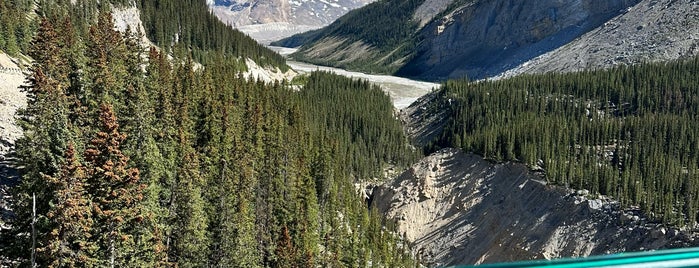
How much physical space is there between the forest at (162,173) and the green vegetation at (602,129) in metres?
22.2

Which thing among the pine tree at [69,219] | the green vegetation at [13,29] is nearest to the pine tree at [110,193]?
the pine tree at [69,219]

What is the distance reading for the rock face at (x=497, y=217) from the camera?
51.1 m

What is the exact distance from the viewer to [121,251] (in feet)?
72.6

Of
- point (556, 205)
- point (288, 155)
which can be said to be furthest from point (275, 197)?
point (556, 205)

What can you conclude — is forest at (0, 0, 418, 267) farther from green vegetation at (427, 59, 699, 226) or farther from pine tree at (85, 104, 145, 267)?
green vegetation at (427, 59, 699, 226)

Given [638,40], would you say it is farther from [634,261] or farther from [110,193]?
[634,261]

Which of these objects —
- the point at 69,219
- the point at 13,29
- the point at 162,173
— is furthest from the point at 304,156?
the point at 69,219

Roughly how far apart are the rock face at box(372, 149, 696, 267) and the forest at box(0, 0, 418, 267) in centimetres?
477

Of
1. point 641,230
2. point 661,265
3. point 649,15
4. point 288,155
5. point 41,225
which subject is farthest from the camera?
point 649,15

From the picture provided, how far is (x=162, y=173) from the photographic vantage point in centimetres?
3309

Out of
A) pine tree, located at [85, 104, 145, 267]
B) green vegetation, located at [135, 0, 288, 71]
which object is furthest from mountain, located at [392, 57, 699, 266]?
green vegetation, located at [135, 0, 288, 71]

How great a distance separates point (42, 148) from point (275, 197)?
2793 cm

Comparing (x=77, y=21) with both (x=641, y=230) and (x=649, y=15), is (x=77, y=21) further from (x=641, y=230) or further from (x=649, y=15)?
(x=649, y=15)

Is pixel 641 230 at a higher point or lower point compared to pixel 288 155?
lower
